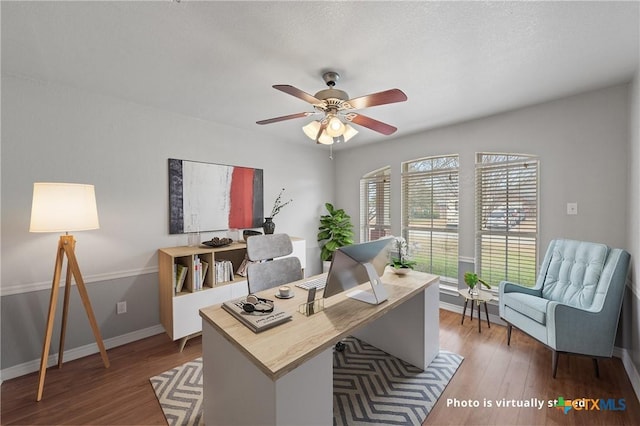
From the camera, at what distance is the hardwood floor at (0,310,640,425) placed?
170 centimetres

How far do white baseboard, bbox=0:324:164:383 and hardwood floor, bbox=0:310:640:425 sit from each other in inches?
2.1

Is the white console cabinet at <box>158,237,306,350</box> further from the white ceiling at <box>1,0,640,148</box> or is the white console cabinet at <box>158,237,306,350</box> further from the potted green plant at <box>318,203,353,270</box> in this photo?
the potted green plant at <box>318,203,353,270</box>

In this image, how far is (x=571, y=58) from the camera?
188 cm

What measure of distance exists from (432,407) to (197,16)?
2898 mm

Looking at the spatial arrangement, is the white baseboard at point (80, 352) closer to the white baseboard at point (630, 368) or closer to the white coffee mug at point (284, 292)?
the white coffee mug at point (284, 292)

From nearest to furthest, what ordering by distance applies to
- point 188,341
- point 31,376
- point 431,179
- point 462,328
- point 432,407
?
point 432,407
point 31,376
point 188,341
point 462,328
point 431,179

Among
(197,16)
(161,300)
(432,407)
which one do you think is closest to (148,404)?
(161,300)

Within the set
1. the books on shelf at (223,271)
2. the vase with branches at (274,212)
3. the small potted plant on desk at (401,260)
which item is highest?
the vase with branches at (274,212)

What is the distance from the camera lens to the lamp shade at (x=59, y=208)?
6.14 ft

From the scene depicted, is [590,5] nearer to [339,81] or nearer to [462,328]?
[339,81]

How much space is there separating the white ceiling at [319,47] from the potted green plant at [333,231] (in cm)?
235

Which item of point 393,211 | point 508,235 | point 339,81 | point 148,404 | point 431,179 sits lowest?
point 148,404

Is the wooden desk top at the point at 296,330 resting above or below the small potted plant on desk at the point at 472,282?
above

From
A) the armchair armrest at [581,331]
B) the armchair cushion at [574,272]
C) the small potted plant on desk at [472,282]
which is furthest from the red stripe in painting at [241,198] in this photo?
the armchair cushion at [574,272]
